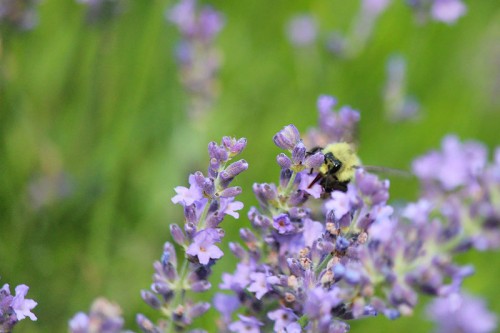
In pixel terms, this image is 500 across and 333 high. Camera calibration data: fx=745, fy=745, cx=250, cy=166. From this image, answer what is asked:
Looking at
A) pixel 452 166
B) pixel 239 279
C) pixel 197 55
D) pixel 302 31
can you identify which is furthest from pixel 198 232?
pixel 302 31

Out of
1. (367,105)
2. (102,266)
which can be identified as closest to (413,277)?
(102,266)

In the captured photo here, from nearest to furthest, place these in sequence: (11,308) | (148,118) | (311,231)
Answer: (11,308)
(311,231)
(148,118)

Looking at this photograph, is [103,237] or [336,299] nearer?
[336,299]

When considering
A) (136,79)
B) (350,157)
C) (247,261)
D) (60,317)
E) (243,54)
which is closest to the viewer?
(247,261)

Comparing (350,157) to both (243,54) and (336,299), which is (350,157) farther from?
(243,54)

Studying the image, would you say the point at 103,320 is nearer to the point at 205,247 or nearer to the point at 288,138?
the point at 205,247

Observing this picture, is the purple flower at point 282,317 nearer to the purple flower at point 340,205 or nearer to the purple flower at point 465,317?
the purple flower at point 340,205

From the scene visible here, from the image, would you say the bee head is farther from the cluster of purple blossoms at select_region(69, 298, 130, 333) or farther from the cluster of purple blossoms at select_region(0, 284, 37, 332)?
the cluster of purple blossoms at select_region(0, 284, 37, 332)

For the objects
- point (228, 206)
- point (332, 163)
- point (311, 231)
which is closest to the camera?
point (228, 206)
